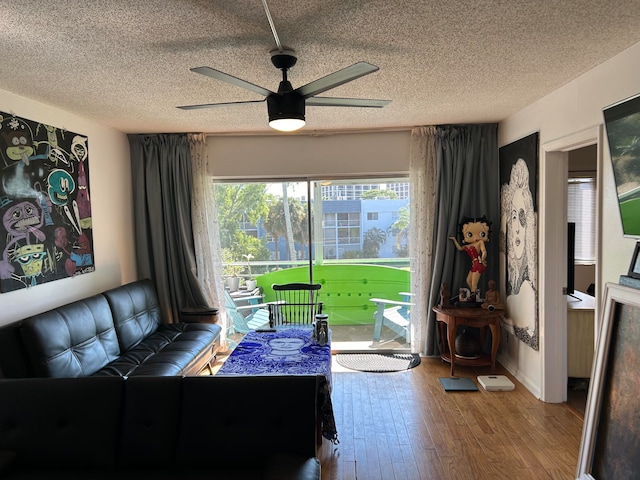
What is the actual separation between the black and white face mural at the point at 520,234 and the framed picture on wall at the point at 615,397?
4.18 feet

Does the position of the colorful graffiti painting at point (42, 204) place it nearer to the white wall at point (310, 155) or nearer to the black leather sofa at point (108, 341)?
the black leather sofa at point (108, 341)

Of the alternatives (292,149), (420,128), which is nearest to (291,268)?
(292,149)

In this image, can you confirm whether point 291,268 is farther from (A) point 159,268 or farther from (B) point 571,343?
(B) point 571,343

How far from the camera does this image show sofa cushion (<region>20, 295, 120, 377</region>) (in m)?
2.68

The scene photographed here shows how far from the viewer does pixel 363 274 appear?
4.96m

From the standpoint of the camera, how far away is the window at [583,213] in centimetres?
503

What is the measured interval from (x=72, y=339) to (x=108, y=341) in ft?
1.40

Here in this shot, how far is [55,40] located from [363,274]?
366 cm

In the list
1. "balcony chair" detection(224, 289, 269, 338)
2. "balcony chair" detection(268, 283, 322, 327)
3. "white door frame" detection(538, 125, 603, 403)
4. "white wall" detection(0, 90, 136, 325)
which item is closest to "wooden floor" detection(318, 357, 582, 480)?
"white door frame" detection(538, 125, 603, 403)

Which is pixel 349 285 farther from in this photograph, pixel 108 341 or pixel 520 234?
pixel 108 341

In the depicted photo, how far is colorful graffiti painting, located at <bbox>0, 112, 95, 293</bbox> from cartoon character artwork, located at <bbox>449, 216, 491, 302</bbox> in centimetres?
361

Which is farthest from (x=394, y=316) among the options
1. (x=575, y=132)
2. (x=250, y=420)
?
→ (x=250, y=420)

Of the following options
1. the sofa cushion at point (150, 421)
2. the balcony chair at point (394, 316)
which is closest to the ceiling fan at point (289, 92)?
the sofa cushion at point (150, 421)

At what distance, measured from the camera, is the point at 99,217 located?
13.2 ft
